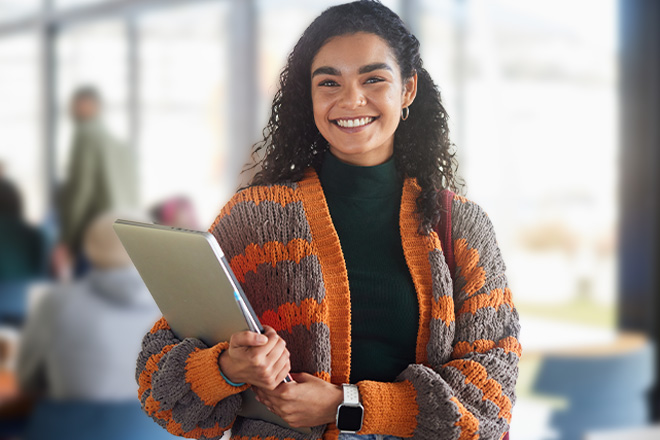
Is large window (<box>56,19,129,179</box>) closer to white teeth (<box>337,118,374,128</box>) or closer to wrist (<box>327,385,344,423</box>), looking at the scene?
white teeth (<box>337,118,374,128</box>)

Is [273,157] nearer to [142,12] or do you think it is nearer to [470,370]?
[470,370]

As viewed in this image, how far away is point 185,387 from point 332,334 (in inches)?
8.5

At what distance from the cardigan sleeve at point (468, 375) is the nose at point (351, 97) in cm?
24

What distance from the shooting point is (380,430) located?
0.97 metres

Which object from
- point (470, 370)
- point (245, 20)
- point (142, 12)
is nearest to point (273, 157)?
point (470, 370)

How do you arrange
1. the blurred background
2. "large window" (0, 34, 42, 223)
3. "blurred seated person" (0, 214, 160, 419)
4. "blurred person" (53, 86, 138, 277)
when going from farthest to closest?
1. "large window" (0, 34, 42, 223)
2. "blurred person" (53, 86, 138, 277)
3. the blurred background
4. "blurred seated person" (0, 214, 160, 419)

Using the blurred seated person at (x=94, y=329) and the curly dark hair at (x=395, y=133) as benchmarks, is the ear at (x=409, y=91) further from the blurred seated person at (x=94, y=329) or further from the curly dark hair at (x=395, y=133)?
the blurred seated person at (x=94, y=329)

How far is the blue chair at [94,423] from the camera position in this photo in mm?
1956

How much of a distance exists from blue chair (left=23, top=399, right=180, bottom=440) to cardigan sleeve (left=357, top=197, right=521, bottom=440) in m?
1.16

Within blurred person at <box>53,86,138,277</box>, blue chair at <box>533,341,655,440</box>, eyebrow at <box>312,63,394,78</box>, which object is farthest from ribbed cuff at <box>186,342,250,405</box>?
blurred person at <box>53,86,138,277</box>

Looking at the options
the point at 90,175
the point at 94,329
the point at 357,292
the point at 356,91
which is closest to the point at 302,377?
the point at 357,292

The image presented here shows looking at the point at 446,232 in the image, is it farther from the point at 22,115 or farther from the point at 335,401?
the point at 22,115

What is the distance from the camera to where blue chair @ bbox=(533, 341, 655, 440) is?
124 inches

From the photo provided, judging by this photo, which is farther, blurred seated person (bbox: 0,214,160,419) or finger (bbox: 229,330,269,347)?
blurred seated person (bbox: 0,214,160,419)
